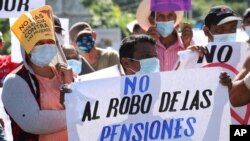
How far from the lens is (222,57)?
865 cm

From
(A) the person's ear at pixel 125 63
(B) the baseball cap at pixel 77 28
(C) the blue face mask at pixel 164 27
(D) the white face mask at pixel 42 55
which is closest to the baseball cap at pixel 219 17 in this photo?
(C) the blue face mask at pixel 164 27

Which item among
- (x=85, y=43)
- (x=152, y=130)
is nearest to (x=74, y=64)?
(x=152, y=130)

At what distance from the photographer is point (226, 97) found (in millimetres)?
7477

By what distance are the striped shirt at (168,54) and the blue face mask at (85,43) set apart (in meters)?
1.74

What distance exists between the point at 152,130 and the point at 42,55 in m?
0.93

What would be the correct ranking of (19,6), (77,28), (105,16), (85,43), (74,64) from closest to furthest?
(74,64) < (19,6) < (85,43) < (77,28) < (105,16)

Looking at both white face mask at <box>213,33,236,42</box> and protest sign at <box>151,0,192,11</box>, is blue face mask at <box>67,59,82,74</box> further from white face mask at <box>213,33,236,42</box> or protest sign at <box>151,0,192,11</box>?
white face mask at <box>213,33,236,42</box>

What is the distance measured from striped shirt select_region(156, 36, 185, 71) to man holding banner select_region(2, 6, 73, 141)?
196 cm

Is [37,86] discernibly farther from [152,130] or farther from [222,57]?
[222,57]

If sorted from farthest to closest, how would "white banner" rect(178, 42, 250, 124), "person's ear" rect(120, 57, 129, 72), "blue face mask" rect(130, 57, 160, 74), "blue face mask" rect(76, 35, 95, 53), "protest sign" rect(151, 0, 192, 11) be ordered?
"blue face mask" rect(76, 35, 95, 53) < "protest sign" rect(151, 0, 192, 11) < "white banner" rect(178, 42, 250, 124) < "person's ear" rect(120, 57, 129, 72) < "blue face mask" rect(130, 57, 160, 74)

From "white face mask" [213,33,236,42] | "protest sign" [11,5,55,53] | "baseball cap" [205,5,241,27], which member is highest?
"protest sign" [11,5,55,53]

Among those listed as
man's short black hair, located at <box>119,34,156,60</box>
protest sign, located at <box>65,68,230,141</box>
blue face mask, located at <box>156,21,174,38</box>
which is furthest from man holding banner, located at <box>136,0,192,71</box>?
protest sign, located at <box>65,68,230,141</box>

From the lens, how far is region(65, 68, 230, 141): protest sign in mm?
7332

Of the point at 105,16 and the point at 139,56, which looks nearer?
the point at 139,56
